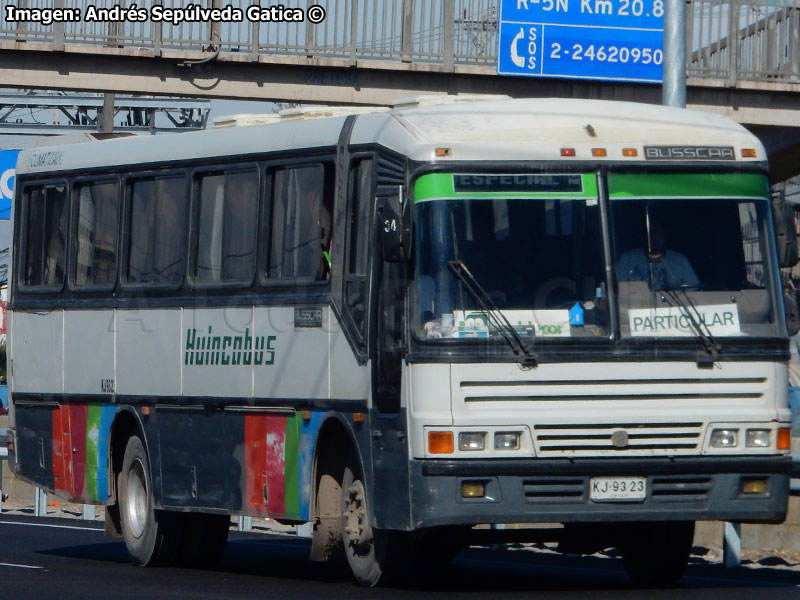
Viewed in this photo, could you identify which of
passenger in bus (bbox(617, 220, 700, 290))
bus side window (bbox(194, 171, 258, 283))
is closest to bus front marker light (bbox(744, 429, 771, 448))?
passenger in bus (bbox(617, 220, 700, 290))

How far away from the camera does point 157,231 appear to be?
48.8ft

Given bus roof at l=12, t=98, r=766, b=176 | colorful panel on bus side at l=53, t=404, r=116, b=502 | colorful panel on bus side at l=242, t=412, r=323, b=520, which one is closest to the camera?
bus roof at l=12, t=98, r=766, b=176

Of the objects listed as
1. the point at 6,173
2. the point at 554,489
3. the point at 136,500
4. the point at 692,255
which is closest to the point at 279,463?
the point at 554,489

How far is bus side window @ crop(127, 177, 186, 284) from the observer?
14.5 metres

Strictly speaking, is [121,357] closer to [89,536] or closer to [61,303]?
[61,303]

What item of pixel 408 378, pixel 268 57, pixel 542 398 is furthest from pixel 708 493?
pixel 268 57

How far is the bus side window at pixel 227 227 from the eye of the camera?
1366cm

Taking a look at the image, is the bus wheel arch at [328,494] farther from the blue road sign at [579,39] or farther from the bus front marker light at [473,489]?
the blue road sign at [579,39]

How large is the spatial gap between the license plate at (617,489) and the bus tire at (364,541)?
1.36 m

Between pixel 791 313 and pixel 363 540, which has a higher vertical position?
pixel 791 313

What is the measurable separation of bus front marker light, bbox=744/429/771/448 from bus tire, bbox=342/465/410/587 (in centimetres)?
217

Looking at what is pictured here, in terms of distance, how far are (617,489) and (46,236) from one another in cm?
667

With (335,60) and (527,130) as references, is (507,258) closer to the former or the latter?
(527,130)

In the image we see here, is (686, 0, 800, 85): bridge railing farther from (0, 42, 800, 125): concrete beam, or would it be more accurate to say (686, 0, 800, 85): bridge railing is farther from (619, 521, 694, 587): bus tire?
(619, 521, 694, 587): bus tire
